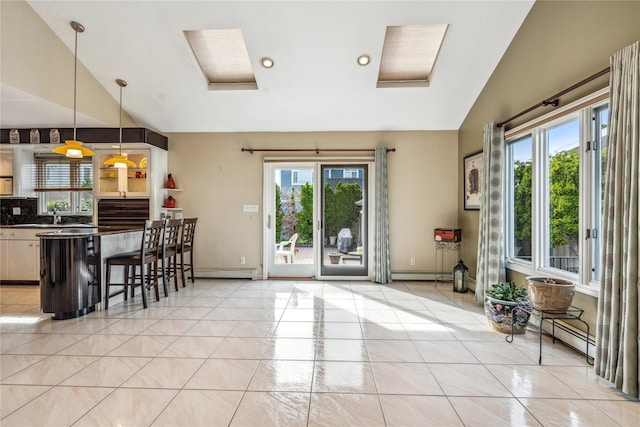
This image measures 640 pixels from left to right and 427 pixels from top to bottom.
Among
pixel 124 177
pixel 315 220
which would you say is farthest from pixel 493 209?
pixel 124 177

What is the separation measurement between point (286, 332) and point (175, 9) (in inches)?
137

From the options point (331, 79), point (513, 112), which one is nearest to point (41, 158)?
point (331, 79)

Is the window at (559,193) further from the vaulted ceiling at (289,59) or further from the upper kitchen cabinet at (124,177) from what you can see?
the upper kitchen cabinet at (124,177)

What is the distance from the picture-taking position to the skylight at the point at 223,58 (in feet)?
12.6

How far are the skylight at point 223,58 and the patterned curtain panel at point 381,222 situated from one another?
2250mm

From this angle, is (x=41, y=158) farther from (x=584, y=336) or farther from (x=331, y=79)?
(x=584, y=336)

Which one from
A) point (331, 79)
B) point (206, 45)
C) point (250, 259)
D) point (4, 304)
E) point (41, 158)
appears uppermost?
point (206, 45)

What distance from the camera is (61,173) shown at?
217 inches

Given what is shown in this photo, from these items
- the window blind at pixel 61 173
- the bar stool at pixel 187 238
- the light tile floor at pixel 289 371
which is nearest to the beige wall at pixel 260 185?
the bar stool at pixel 187 238

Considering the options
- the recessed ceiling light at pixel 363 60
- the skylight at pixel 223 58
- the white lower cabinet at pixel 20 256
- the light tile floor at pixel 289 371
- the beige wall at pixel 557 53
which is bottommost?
the light tile floor at pixel 289 371

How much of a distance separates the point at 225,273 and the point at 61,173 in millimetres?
3340

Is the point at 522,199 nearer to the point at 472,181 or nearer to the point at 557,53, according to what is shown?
the point at 472,181

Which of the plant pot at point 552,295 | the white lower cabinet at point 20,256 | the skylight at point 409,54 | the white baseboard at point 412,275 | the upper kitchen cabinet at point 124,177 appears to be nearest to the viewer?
the plant pot at point 552,295

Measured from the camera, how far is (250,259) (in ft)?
18.0
